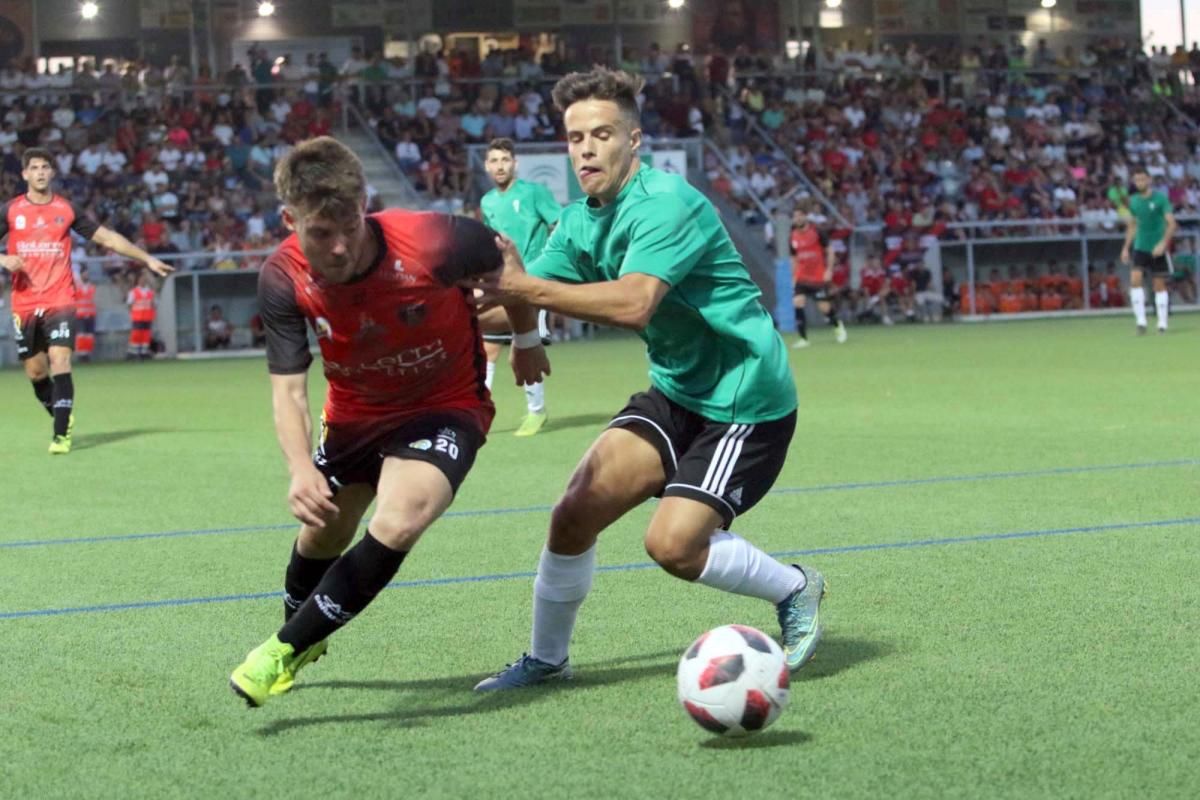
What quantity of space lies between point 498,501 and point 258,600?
307 centimetres

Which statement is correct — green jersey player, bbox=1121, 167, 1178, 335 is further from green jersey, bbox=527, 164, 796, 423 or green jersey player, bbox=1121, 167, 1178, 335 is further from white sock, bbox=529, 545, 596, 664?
white sock, bbox=529, 545, 596, 664

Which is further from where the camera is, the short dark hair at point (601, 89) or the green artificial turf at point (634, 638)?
the short dark hair at point (601, 89)

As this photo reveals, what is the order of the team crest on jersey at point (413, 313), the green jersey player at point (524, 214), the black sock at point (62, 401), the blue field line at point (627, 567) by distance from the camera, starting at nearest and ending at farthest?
1. the team crest on jersey at point (413, 313)
2. the blue field line at point (627, 567)
3. the black sock at point (62, 401)
4. the green jersey player at point (524, 214)

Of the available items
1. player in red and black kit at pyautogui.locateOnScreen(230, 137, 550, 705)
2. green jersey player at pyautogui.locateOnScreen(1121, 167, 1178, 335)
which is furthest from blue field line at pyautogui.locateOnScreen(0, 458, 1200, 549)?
green jersey player at pyautogui.locateOnScreen(1121, 167, 1178, 335)

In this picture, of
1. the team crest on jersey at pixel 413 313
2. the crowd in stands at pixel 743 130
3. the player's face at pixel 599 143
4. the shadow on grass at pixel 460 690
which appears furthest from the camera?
the crowd in stands at pixel 743 130

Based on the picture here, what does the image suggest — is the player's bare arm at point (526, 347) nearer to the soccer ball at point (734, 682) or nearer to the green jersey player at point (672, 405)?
the green jersey player at point (672, 405)

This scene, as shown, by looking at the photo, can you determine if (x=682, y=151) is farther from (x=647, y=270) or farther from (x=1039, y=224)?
(x=647, y=270)

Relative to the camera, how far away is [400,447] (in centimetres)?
512

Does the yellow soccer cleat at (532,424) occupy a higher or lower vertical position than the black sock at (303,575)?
lower

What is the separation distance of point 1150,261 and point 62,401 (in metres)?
16.6

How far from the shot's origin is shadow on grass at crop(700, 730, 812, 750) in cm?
449

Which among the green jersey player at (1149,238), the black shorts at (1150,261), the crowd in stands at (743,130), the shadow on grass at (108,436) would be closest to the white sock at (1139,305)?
the green jersey player at (1149,238)

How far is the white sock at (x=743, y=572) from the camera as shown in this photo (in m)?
5.29

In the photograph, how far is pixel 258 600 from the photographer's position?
22.5 feet
